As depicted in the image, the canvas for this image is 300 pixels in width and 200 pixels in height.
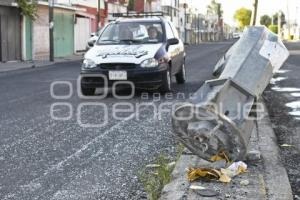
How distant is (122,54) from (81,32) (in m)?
30.1

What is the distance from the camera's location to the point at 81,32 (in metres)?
41.4

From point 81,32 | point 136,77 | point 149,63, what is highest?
point 81,32

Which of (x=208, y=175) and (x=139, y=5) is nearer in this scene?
(x=208, y=175)

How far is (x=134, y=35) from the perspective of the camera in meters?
12.9

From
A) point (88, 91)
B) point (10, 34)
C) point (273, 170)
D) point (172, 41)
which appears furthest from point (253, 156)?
point (10, 34)

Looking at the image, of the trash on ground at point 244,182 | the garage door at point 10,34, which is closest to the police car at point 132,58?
the trash on ground at point 244,182

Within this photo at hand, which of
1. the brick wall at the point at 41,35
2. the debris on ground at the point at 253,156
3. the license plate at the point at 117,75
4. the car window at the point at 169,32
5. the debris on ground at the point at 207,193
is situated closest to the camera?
the debris on ground at the point at 207,193

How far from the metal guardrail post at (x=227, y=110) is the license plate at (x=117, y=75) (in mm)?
5990

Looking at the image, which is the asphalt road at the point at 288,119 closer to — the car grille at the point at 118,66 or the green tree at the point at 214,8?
the car grille at the point at 118,66

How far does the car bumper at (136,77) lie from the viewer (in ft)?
38.6

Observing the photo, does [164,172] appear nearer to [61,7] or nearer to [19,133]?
[19,133]

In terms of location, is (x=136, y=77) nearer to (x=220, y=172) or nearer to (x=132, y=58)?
(x=132, y=58)

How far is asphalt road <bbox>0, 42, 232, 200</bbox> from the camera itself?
535cm

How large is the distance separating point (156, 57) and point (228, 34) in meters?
167
